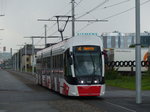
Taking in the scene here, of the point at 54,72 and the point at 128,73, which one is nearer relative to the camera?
the point at 54,72

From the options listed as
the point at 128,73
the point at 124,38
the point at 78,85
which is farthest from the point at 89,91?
the point at 124,38

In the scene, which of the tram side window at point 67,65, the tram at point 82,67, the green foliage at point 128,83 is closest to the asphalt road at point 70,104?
the tram at point 82,67

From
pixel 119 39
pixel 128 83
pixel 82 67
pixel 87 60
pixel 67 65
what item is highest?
pixel 119 39

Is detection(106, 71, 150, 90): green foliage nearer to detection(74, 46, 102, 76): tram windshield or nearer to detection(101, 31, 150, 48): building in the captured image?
detection(74, 46, 102, 76): tram windshield

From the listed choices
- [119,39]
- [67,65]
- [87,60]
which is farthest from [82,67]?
[119,39]

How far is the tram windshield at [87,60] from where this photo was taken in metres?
23.9

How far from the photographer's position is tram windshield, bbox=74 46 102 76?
2386 cm

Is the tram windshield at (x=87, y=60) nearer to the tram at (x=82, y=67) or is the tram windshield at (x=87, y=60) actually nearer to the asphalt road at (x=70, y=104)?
the tram at (x=82, y=67)

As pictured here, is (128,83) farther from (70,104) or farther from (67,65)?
(70,104)

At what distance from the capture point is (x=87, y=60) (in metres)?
24.1

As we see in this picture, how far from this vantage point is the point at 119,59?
62.7 meters

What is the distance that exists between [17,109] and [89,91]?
565 centimetres

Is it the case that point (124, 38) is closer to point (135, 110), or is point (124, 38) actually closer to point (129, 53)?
point (129, 53)

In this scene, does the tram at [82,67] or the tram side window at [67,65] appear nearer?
the tram at [82,67]
